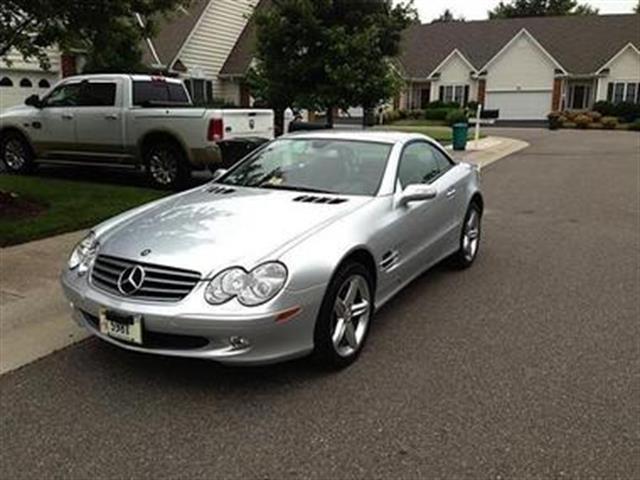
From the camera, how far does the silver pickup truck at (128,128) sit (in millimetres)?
10852

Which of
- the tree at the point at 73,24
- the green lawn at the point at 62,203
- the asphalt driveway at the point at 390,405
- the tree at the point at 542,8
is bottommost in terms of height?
the asphalt driveway at the point at 390,405

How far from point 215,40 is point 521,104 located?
26840 mm

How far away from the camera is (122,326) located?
3908 mm

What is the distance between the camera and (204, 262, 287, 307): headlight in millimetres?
3764

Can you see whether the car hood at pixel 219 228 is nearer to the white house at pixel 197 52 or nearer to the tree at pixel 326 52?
the tree at pixel 326 52

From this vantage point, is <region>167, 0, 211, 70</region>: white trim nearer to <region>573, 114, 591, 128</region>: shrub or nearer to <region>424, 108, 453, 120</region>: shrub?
<region>424, 108, 453, 120</region>: shrub

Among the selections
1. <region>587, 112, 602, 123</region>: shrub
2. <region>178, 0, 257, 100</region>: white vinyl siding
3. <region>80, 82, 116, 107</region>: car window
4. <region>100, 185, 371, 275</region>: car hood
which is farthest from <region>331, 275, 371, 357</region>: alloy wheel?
<region>587, 112, 602, 123</region>: shrub

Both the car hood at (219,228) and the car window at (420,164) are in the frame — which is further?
the car window at (420,164)

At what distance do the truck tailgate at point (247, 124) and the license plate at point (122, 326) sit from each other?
7.18 metres

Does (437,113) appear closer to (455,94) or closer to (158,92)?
(455,94)

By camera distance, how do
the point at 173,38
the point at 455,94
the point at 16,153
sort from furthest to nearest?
the point at 455,94 < the point at 173,38 < the point at 16,153

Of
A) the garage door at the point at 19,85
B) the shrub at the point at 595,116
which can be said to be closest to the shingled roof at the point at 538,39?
the shrub at the point at 595,116

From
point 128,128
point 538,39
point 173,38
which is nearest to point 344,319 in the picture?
point 128,128

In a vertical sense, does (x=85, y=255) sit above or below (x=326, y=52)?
below
